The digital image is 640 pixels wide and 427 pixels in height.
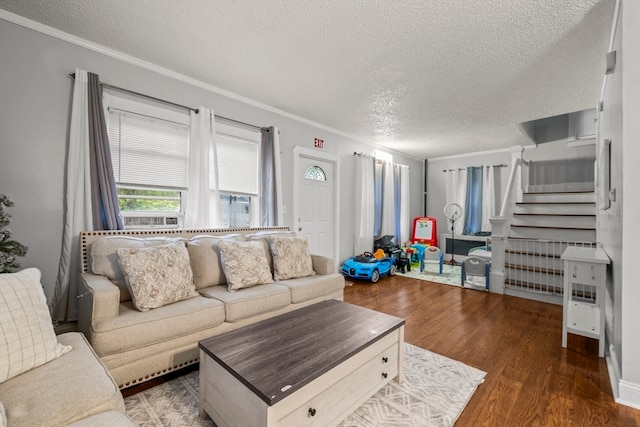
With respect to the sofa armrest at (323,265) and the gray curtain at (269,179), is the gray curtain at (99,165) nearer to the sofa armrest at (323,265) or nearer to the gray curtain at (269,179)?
the gray curtain at (269,179)

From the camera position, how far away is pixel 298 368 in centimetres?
131

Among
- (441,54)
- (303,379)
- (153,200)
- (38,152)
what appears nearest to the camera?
(303,379)

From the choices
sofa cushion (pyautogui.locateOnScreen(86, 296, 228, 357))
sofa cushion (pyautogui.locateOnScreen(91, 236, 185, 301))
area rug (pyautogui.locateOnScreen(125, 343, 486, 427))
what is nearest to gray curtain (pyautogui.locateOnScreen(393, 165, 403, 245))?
area rug (pyautogui.locateOnScreen(125, 343, 486, 427))

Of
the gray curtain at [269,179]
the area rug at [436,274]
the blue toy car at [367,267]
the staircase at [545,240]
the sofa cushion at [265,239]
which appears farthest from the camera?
the area rug at [436,274]

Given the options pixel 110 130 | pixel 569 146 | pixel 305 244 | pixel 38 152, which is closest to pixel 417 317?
pixel 305 244

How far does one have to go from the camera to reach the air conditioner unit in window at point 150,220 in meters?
2.74

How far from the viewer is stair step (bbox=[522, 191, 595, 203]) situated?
4458 millimetres

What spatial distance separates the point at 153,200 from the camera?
2.89 m

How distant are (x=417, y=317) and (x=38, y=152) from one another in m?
3.83

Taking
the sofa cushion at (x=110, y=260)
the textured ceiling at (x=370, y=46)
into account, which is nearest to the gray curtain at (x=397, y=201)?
the textured ceiling at (x=370, y=46)

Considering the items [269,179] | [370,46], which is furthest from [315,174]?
[370,46]

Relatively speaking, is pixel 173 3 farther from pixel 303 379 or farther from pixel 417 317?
pixel 417 317

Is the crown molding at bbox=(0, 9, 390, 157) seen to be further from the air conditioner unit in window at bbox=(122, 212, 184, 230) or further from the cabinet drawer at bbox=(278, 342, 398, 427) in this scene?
the cabinet drawer at bbox=(278, 342, 398, 427)

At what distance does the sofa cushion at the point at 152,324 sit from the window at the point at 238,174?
1.48 m
